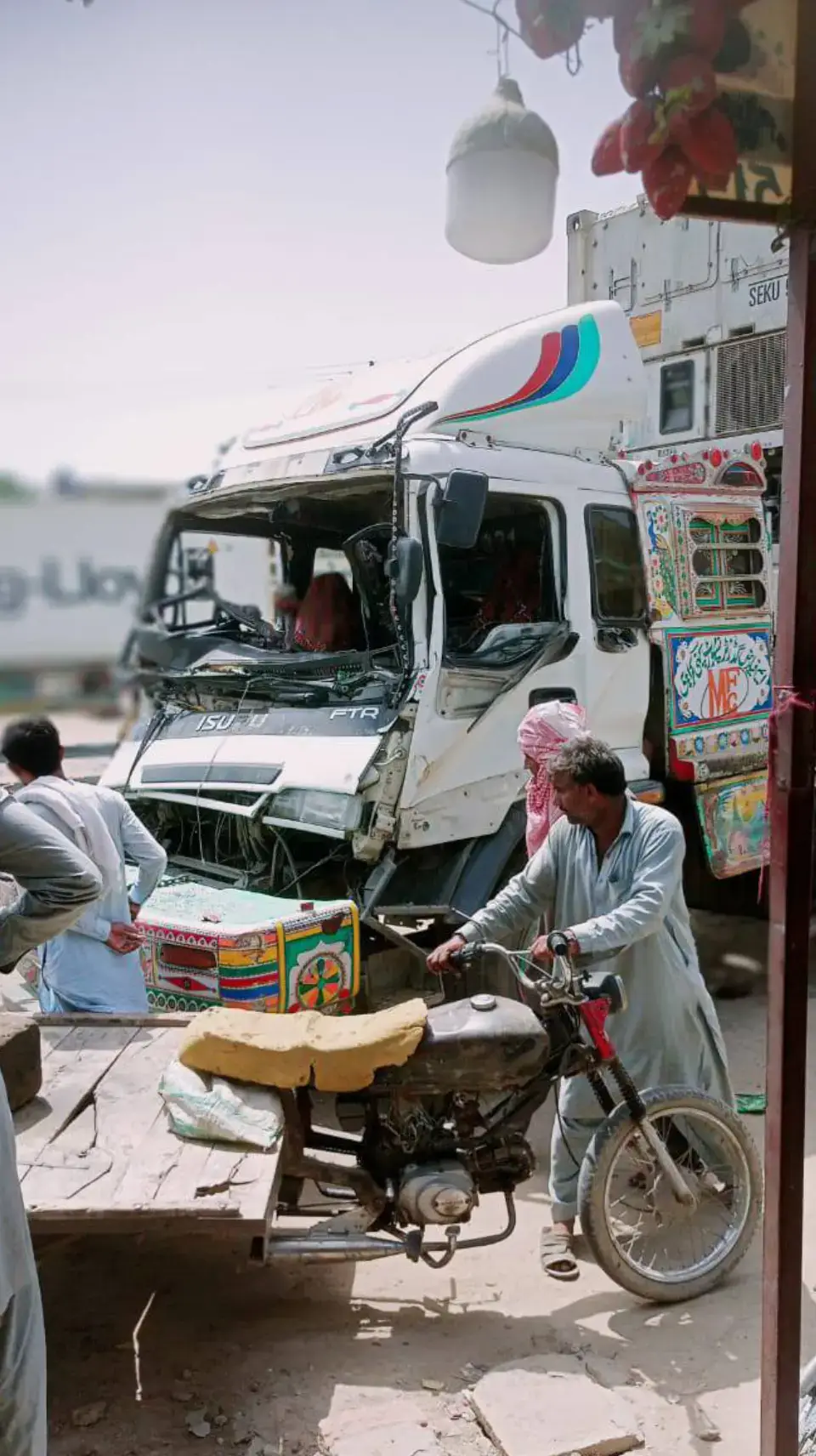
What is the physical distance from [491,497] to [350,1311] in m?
3.16

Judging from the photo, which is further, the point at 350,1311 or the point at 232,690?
the point at 232,690

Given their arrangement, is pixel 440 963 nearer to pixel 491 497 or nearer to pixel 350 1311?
pixel 350 1311

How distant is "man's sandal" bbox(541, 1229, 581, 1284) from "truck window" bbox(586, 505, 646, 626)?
268 centimetres

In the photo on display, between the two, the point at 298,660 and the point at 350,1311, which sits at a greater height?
the point at 298,660

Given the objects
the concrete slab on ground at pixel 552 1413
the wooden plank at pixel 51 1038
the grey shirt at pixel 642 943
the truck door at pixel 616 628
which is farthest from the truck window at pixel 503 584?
the concrete slab on ground at pixel 552 1413

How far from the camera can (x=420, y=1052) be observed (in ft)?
9.07

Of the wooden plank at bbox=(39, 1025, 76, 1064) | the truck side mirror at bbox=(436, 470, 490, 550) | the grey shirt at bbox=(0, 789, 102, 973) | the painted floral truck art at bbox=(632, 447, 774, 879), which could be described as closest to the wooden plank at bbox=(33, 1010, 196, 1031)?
the wooden plank at bbox=(39, 1025, 76, 1064)

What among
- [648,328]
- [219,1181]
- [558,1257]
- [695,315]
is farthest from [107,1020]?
[648,328]

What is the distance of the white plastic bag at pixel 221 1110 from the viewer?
2586mm

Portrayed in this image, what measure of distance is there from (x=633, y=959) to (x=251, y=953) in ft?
4.20

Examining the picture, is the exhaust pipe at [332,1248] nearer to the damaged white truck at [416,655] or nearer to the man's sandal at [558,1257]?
the man's sandal at [558,1257]

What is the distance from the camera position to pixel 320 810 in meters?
4.12

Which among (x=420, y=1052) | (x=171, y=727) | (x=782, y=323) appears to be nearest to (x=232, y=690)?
(x=171, y=727)

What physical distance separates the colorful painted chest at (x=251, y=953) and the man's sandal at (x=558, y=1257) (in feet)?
3.58
